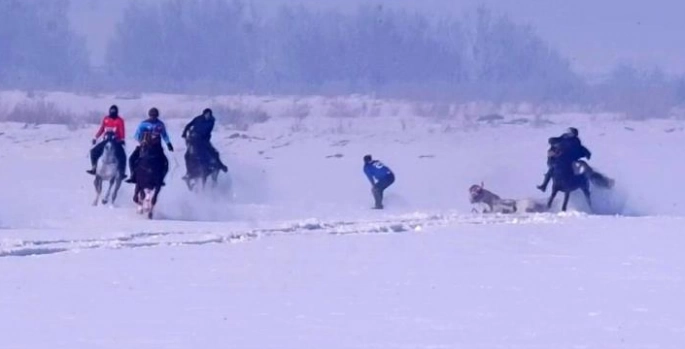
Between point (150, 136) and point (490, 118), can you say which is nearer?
point (150, 136)

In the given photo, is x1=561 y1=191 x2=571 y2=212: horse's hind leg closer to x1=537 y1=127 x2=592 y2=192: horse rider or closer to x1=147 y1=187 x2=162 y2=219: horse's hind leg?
x1=537 y1=127 x2=592 y2=192: horse rider

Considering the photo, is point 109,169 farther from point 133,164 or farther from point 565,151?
point 565,151

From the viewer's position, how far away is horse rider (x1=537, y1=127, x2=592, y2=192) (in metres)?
29.3

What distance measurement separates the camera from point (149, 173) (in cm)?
2686

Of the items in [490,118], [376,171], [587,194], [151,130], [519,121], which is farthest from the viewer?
[490,118]

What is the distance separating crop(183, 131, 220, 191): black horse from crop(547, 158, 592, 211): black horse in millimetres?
6077

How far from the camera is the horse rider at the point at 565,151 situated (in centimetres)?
2928

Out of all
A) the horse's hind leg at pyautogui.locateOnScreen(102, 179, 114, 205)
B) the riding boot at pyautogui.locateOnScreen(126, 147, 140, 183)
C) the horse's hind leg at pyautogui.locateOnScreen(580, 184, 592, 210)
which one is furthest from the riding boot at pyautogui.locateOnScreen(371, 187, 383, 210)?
the riding boot at pyautogui.locateOnScreen(126, 147, 140, 183)

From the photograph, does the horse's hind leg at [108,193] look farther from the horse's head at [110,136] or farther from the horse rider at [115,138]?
the horse's head at [110,136]

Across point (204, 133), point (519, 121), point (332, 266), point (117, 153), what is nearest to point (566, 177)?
point (204, 133)

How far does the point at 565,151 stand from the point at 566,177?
62cm

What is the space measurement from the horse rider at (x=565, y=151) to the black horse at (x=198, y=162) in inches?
235

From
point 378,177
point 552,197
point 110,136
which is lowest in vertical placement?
point 552,197

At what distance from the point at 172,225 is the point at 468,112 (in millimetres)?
39937
